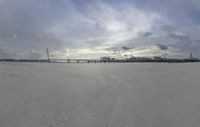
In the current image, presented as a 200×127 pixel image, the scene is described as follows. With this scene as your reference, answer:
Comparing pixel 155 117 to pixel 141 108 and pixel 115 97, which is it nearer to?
pixel 141 108

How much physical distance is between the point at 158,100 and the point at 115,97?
5.84 feet

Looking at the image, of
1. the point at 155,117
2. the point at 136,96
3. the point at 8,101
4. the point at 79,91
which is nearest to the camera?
the point at 155,117

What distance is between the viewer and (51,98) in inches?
429

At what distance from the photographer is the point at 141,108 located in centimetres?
954

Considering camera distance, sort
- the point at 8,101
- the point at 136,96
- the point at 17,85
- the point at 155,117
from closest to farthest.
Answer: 1. the point at 155,117
2. the point at 8,101
3. the point at 136,96
4. the point at 17,85

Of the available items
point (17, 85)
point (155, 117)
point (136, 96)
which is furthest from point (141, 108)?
point (17, 85)

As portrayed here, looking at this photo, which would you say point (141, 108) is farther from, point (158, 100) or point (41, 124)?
point (41, 124)

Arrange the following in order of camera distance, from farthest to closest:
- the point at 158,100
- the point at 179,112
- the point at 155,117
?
1. the point at 158,100
2. the point at 179,112
3. the point at 155,117

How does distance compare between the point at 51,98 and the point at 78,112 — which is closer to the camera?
the point at 78,112

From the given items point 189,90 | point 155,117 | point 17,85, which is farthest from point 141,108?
point 17,85

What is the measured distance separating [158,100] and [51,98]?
4.43 metres

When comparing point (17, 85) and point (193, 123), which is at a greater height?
point (17, 85)

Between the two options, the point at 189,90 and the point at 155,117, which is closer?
the point at 155,117

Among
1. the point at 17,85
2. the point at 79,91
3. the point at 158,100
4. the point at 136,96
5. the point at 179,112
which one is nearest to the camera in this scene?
the point at 179,112
